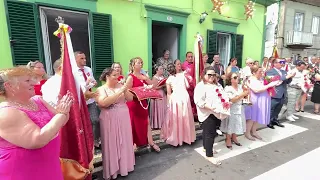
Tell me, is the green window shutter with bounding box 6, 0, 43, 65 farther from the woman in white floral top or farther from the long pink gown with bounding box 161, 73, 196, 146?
the woman in white floral top

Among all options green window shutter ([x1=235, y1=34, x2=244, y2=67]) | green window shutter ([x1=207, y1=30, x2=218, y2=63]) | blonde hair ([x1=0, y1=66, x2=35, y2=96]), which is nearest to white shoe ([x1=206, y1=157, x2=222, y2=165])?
blonde hair ([x1=0, y1=66, x2=35, y2=96])

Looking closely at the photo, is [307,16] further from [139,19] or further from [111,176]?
[111,176]

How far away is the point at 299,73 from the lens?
5.87 metres

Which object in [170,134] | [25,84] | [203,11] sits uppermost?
[203,11]

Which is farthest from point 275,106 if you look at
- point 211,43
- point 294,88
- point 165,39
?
point 165,39

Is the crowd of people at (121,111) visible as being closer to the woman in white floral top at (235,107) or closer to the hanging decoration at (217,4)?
the woman in white floral top at (235,107)

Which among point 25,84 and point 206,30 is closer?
point 25,84

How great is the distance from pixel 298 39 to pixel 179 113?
14.3 metres

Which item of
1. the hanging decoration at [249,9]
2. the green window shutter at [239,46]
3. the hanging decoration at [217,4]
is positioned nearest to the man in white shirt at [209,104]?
the hanging decoration at [217,4]

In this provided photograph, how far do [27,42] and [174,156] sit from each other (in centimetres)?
372

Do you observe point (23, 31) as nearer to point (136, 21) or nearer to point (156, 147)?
point (136, 21)

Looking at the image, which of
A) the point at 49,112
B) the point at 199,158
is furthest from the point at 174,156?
the point at 49,112

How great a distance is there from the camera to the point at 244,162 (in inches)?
132

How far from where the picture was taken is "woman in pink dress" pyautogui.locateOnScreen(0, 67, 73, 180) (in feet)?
4.30
